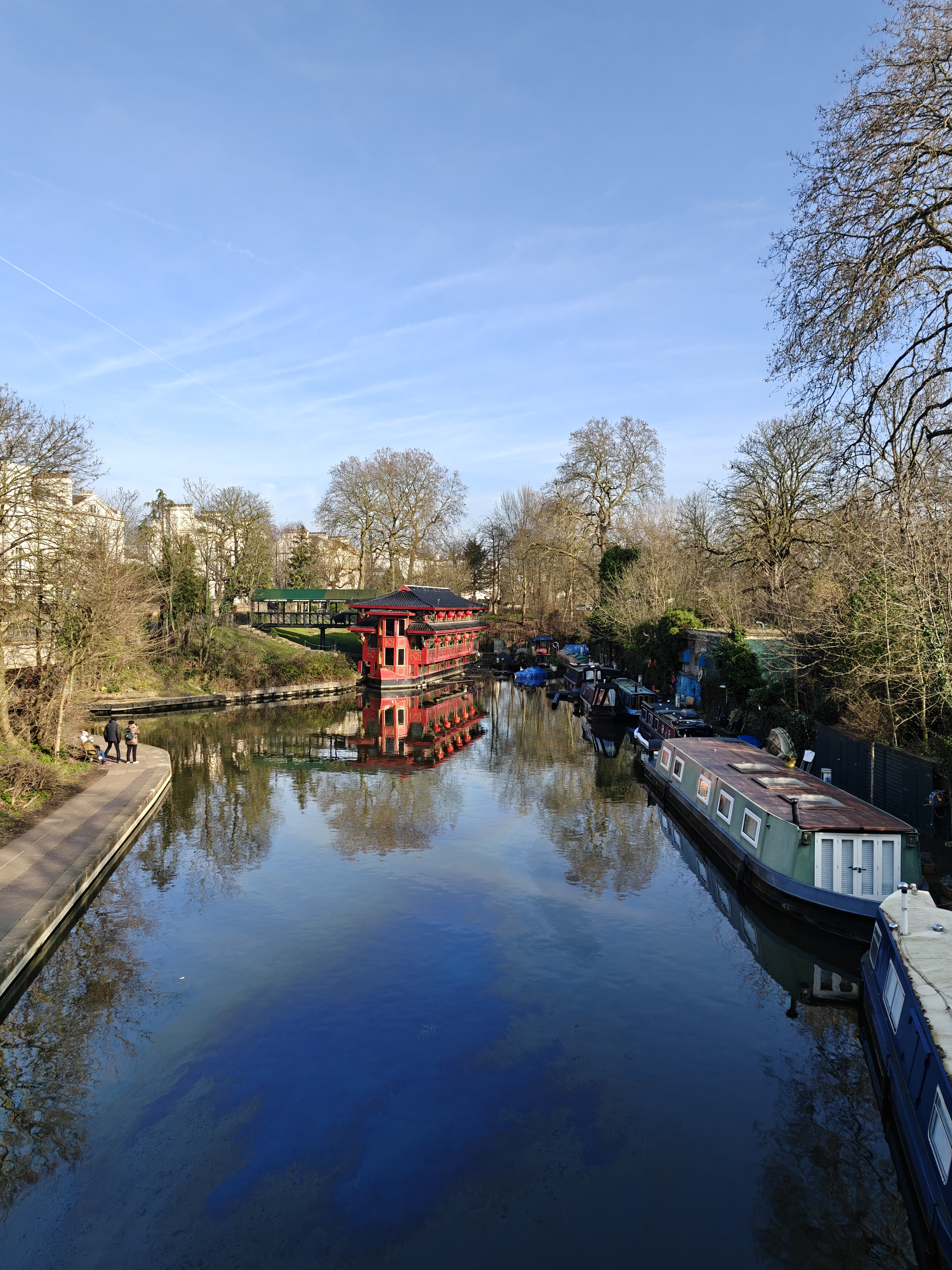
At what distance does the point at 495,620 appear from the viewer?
8319 centimetres

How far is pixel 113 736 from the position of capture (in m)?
24.2

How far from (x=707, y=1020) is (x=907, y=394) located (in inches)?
624

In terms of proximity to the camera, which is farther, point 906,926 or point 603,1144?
point 906,926

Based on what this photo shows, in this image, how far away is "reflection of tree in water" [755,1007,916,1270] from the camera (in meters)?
6.78

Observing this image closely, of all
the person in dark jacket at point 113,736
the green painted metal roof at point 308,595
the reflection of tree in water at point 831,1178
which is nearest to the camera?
the reflection of tree in water at point 831,1178

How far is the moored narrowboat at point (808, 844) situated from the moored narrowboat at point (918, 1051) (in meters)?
2.17

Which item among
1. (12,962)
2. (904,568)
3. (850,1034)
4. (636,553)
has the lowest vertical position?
(850,1034)

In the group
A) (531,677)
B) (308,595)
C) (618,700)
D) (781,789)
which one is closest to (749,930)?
(781,789)

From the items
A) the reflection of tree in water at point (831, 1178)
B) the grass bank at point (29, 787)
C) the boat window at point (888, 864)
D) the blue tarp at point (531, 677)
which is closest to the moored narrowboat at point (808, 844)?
the boat window at point (888, 864)

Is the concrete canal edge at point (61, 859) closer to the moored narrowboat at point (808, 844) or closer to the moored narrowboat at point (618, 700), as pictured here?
the moored narrowboat at point (808, 844)

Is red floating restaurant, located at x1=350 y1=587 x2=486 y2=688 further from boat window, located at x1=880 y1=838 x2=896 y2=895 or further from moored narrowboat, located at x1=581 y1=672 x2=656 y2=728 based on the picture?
boat window, located at x1=880 y1=838 x2=896 y2=895

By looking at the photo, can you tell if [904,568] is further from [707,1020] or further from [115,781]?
[115,781]

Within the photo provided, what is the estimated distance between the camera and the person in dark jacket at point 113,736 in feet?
79.3

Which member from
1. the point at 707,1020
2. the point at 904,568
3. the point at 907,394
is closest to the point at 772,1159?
the point at 707,1020
